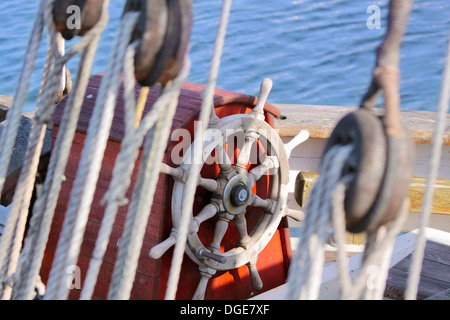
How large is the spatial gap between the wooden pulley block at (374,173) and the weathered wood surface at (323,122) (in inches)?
54.3

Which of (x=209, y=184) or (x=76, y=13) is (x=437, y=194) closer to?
(x=209, y=184)

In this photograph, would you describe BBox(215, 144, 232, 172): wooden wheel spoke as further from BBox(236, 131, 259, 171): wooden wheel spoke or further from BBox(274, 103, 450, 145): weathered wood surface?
BBox(274, 103, 450, 145): weathered wood surface

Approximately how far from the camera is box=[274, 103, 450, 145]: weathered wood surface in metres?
2.22

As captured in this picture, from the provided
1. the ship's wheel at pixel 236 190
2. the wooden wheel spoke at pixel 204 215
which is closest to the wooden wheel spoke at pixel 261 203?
the ship's wheel at pixel 236 190

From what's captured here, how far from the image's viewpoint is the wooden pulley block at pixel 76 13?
3.62ft

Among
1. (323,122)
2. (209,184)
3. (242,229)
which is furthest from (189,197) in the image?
(323,122)

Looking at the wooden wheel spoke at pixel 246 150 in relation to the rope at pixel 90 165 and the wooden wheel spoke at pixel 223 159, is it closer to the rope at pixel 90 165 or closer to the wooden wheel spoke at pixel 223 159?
the wooden wheel spoke at pixel 223 159

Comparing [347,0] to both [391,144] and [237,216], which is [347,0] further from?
[391,144]

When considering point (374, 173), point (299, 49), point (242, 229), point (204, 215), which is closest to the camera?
point (374, 173)

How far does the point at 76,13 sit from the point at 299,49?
5.74 metres

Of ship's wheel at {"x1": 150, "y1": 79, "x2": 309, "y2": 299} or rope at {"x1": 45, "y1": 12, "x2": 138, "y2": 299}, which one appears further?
ship's wheel at {"x1": 150, "y1": 79, "x2": 309, "y2": 299}

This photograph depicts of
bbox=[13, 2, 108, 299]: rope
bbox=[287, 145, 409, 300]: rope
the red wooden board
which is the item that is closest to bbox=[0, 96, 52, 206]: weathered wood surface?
the red wooden board

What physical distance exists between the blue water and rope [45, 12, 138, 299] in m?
4.88

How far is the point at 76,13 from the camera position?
1.12m
